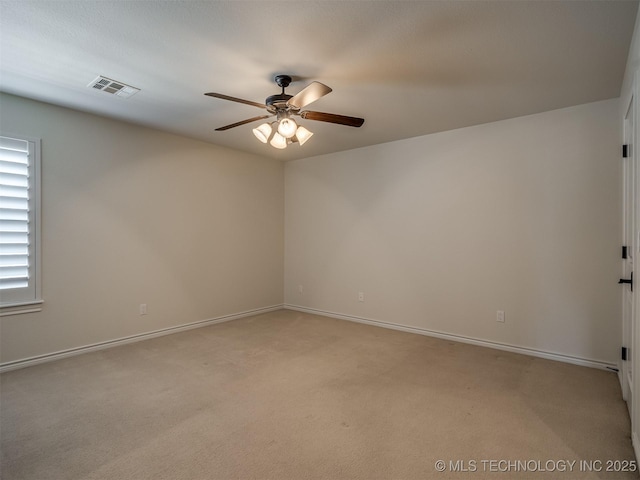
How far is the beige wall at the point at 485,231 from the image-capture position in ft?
10.5

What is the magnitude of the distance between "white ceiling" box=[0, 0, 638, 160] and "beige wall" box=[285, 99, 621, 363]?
1.61 feet

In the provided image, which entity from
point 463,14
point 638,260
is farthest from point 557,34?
point 638,260

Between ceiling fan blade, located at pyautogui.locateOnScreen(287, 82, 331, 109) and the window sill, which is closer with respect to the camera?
ceiling fan blade, located at pyautogui.locateOnScreen(287, 82, 331, 109)

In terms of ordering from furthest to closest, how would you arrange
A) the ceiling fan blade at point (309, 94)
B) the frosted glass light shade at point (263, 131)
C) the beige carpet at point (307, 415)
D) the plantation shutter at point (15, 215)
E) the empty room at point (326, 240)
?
1. the plantation shutter at point (15, 215)
2. the frosted glass light shade at point (263, 131)
3. the ceiling fan blade at point (309, 94)
4. the empty room at point (326, 240)
5. the beige carpet at point (307, 415)

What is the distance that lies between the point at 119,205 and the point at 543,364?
15.2ft

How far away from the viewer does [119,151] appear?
378cm

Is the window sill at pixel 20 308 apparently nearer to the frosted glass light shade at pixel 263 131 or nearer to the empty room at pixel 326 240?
the empty room at pixel 326 240

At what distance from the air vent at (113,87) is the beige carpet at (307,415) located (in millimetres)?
2457

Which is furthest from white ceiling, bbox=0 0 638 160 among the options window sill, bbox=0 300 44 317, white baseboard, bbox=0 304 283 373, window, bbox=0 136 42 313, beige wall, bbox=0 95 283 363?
white baseboard, bbox=0 304 283 373

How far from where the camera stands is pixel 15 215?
307 centimetres

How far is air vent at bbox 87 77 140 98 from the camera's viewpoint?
2.77 m

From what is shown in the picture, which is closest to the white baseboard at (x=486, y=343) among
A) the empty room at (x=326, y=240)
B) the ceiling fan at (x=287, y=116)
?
the empty room at (x=326, y=240)

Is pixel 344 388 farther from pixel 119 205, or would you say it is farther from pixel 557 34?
Result: pixel 119 205

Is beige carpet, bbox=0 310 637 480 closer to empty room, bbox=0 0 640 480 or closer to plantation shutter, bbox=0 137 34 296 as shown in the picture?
empty room, bbox=0 0 640 480
